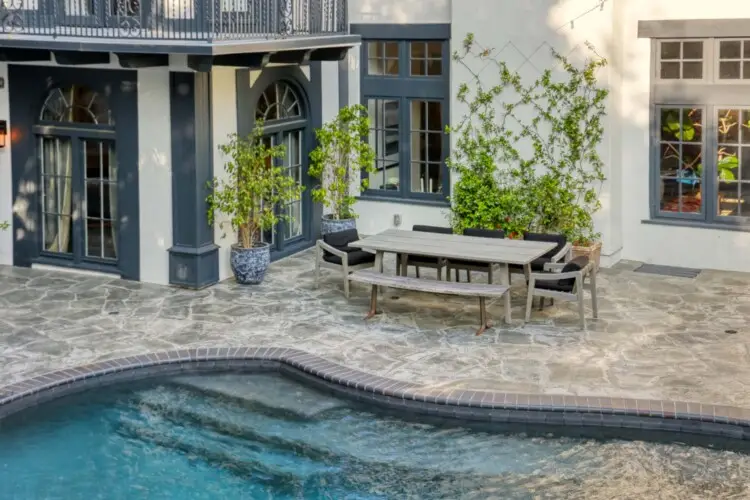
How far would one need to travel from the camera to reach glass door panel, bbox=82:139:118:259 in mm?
15102

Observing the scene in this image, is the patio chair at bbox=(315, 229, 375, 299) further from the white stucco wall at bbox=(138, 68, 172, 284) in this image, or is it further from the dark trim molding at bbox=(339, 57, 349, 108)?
the dark trim molding at bbox=(339, 57, 349, 108)

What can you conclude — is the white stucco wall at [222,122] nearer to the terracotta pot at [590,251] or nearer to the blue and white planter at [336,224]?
the blue and white planter at [336,224]

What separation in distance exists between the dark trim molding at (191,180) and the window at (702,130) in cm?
607

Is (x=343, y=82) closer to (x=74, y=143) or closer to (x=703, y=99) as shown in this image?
(x=74, y=143)

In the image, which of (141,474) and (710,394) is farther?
(710,394)

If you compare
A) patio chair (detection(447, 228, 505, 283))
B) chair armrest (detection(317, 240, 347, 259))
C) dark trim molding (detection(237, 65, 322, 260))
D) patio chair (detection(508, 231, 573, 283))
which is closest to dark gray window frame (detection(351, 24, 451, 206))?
dark trim molding (detection(237, 65, 322, 260))

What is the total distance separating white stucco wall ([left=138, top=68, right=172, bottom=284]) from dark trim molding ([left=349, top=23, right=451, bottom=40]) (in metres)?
3.77

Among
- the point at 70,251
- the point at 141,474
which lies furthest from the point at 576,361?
the point at 70,251

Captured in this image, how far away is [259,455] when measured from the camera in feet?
31.9

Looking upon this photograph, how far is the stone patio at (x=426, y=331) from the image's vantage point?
1113 centimetres

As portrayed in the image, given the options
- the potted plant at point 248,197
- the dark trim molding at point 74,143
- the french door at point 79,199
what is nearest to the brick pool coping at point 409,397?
the potted plant at point 248,197

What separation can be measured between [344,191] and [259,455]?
7.63m

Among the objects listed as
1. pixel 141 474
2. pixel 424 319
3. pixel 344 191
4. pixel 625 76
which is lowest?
pixel 141 474

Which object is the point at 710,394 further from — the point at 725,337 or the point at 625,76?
the point at 625,76
